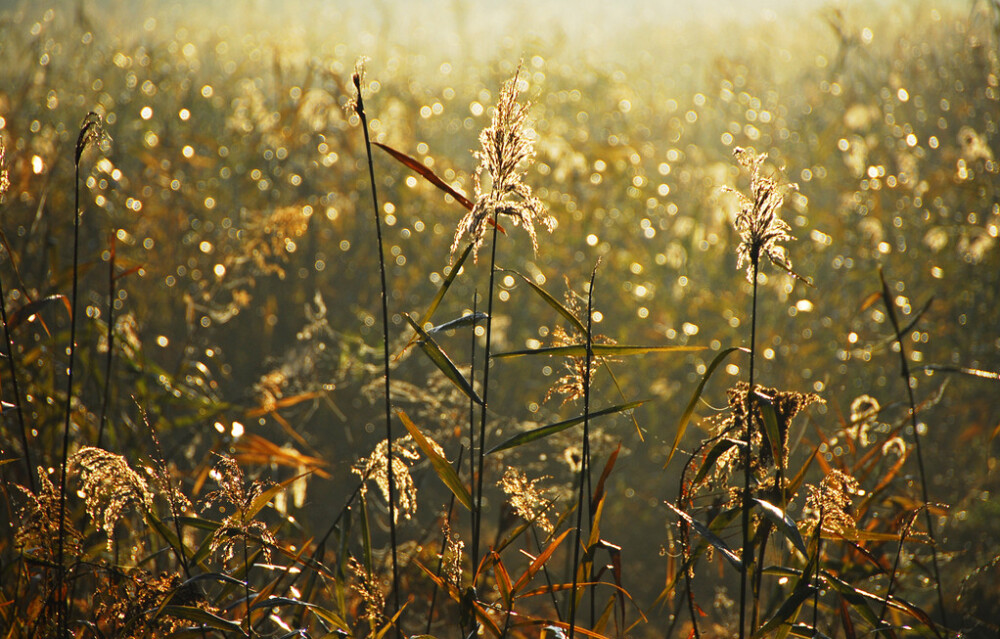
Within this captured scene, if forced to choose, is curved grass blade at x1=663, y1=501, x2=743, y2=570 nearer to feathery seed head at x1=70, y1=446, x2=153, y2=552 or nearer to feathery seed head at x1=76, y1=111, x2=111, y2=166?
feathery seed head at x1=70, y1=446, x2=153, y2=552

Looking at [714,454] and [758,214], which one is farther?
[714,454]

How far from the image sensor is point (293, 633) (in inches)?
39.8

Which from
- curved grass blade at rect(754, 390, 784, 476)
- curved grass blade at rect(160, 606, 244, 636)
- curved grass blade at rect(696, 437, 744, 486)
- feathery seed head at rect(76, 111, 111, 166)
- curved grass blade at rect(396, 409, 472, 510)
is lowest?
curved grass blade at rect(160, 606, 244, 636)

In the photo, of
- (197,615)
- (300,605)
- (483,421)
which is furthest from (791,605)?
(197,615)

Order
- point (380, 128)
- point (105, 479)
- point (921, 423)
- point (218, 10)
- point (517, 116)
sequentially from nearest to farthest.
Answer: point (517, 116)
point (105, 479)
point (921, 423)
point (380, 128)
point (218, 10)

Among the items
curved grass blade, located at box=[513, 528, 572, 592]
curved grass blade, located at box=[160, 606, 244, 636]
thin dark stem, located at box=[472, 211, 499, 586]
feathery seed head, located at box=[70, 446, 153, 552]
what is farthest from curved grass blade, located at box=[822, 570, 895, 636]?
feathery seed head, located at box=[70, 446, 153, 552]

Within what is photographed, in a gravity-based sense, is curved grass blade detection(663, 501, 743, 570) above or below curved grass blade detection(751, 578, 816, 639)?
above

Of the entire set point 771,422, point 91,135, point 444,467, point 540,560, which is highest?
point 91,135

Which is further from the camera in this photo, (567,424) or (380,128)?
(380,128)

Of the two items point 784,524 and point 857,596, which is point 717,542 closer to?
point 784,524

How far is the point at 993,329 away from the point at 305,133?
2476 mm

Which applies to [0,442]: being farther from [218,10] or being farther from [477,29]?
[218,10]

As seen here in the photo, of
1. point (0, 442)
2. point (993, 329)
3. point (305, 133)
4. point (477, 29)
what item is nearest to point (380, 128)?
point (305, 133)

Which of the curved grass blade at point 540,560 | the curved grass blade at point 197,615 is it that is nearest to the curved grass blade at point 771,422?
the curved grass blade at point 540,560
